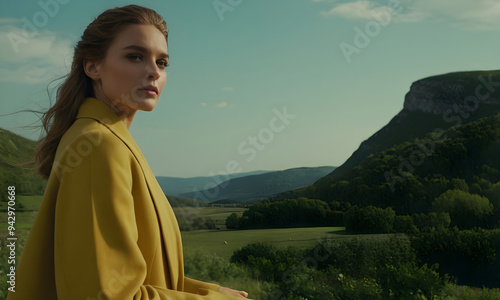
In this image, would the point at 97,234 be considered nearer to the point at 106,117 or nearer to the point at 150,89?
the point at 106,117

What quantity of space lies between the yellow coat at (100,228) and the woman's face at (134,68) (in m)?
0.07

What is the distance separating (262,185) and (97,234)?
1070 cm

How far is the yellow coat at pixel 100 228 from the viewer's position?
1.19 meters

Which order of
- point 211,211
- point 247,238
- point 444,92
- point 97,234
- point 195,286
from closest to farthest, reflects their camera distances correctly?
point 97,234 < point 195,286 < point 247,238 < point 211,211 < point 444,92

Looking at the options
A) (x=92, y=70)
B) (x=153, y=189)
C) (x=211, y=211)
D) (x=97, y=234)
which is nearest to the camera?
(x=97, y=234)

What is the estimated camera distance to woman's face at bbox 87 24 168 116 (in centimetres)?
150

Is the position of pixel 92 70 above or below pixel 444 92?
below

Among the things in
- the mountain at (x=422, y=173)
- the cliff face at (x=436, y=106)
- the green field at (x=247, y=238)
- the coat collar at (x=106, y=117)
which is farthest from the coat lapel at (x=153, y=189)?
the cliff face at (x=436, y=106)

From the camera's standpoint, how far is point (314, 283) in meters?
5.95

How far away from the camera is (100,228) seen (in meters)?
1.19

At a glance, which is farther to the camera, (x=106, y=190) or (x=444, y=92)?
(x=444, y=92)

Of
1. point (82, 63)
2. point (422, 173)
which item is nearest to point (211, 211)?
point (422, 173)

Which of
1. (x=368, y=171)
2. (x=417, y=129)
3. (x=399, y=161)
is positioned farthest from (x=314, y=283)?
(x=417, y=129)

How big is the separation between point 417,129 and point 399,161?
28828 mm
